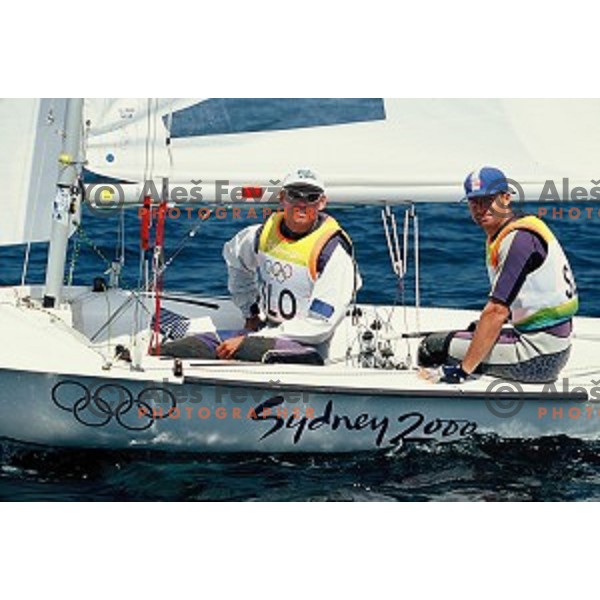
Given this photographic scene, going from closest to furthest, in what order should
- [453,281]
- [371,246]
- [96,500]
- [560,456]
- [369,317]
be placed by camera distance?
[96,500] < [560,456] < [369,317] < [453,281] < [371,246]

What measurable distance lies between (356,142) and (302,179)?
65 cm

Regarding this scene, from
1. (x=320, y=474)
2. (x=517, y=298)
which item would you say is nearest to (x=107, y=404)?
(x=320, y=474)

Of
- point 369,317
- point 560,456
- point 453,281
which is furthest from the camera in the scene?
point 453,281

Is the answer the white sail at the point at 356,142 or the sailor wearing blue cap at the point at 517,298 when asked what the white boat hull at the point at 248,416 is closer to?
the sailor wearing blue cap at the point at 517,298

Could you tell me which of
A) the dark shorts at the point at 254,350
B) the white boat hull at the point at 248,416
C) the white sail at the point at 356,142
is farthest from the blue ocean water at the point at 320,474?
the white sail at the point at 356,142

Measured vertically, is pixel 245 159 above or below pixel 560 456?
above

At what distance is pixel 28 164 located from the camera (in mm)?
9641

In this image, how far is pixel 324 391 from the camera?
28.7ft

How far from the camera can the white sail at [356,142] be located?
9.36 metres

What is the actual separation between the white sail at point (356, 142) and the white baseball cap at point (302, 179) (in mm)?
190

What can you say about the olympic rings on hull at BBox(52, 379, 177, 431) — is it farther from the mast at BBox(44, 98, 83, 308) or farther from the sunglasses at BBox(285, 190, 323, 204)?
the sunglasses at BBox(285, 190, 323, 204)

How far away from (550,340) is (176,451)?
6.79 ft

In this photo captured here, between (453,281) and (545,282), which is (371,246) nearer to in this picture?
(453,281)

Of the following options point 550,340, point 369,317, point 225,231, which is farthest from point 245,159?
point 225,231
